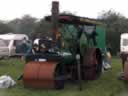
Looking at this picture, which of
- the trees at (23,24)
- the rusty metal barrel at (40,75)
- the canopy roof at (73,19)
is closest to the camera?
the rusty metal barrel at (40,75)

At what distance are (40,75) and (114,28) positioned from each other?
98.9 feet

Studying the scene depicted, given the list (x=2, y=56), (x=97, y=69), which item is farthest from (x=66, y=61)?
(x=2, y=56)

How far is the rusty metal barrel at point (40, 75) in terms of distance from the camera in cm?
1272

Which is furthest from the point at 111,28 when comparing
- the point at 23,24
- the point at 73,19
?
the point at 23,24

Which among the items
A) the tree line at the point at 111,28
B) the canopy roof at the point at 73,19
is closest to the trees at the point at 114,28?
the tree line at the point at 111,28

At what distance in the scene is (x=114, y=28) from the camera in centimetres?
4225

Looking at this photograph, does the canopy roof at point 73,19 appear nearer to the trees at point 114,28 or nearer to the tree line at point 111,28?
the tree line at point 111,28

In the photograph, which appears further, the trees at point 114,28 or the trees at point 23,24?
the trees at point 23,24

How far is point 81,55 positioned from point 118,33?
1056 inches

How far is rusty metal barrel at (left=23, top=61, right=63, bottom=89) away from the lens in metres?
12.7

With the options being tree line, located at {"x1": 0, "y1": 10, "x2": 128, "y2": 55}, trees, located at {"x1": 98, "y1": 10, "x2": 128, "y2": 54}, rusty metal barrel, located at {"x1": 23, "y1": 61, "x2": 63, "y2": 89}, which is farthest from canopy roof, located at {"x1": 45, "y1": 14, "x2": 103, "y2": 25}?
trees, located at {"x1": 98, "y1": 10, "x2": 128, "y2": 54}

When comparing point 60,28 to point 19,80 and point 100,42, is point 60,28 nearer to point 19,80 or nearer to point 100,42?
point 19,80

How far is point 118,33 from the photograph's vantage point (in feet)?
136

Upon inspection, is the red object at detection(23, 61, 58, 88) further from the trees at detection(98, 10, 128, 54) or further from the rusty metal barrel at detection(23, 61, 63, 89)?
the trees at detection(98, 10, 128, 54)
